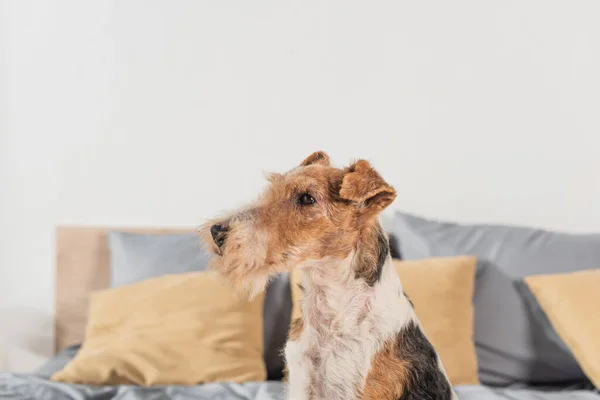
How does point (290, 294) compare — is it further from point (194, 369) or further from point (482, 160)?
point (482, 160)

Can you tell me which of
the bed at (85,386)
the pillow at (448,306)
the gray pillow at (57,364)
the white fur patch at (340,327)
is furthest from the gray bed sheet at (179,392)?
the white fur patch at (340,327)

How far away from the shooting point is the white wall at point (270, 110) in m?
2.56

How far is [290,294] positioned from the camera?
7.36 ft

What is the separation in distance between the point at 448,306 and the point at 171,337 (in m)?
0.91

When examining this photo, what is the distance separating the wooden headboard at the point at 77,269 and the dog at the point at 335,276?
6.05 ft

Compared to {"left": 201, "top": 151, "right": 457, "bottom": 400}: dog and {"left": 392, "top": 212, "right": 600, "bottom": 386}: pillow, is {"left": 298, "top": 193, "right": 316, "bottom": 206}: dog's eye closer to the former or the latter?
{"left": 201, "top": 151, "right": 457, "bottom": 400}: dog

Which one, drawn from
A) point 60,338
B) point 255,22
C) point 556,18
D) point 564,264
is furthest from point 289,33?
point 60,338

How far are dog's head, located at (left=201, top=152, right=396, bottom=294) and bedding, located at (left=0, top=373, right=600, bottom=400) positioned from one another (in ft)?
2.90

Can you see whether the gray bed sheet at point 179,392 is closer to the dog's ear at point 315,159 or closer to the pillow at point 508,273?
the pillow at point 508,273

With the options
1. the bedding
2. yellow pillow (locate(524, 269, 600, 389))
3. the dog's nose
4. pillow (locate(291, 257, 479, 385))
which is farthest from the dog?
yellow pillow (locate(524, 269, 600, 389))

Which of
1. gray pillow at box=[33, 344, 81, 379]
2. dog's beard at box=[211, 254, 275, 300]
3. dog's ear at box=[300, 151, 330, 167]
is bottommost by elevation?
gray pillow at box=[33, 344, 81, 379]

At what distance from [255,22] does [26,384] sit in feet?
5.45

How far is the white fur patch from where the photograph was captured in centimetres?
82

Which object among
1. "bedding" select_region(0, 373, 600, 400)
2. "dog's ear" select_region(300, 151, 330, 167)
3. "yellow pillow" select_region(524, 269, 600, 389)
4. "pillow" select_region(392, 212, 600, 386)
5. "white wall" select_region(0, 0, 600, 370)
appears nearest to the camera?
"dog's ear" select_region(300, 151, 330, 167)
